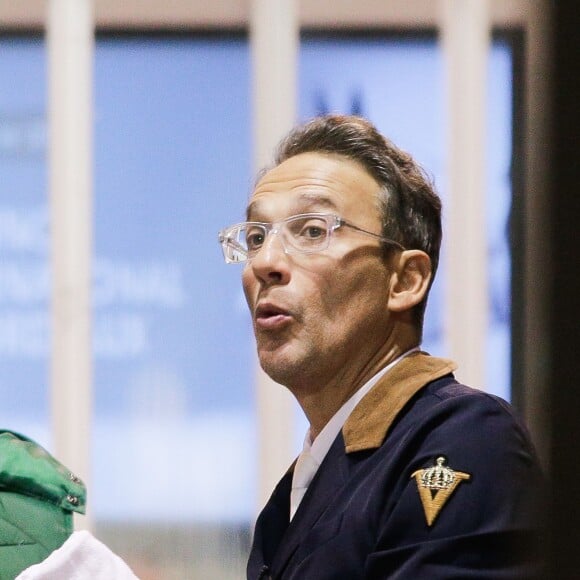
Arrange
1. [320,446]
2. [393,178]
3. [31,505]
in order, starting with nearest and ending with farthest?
1. [31,505]
2. [320,446]
3. [393,178]

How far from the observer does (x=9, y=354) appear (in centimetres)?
495

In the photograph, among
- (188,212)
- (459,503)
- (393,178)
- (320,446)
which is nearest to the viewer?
(459,503)

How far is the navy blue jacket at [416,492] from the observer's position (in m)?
1.32

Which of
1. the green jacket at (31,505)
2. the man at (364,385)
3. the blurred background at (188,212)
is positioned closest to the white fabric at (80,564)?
the green jacket at (31,505)

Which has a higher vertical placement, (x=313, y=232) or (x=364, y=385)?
(x=313, y=232)

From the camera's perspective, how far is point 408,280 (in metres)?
1.85

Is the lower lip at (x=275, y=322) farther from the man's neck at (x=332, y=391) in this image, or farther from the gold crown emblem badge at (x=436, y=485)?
the gold crown emblem badge at (x=436, y=485)

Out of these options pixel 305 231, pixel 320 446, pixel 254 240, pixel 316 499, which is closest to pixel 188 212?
pixel 254 240

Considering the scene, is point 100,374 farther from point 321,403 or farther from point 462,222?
point 321,403

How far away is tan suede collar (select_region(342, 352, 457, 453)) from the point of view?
1586 millimetres

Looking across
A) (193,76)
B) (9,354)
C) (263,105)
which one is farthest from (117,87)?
(9,354)

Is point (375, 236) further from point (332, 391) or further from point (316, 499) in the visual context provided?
point (316, 499)

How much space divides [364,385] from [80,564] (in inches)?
22.6

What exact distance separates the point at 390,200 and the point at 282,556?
24.0 inches
